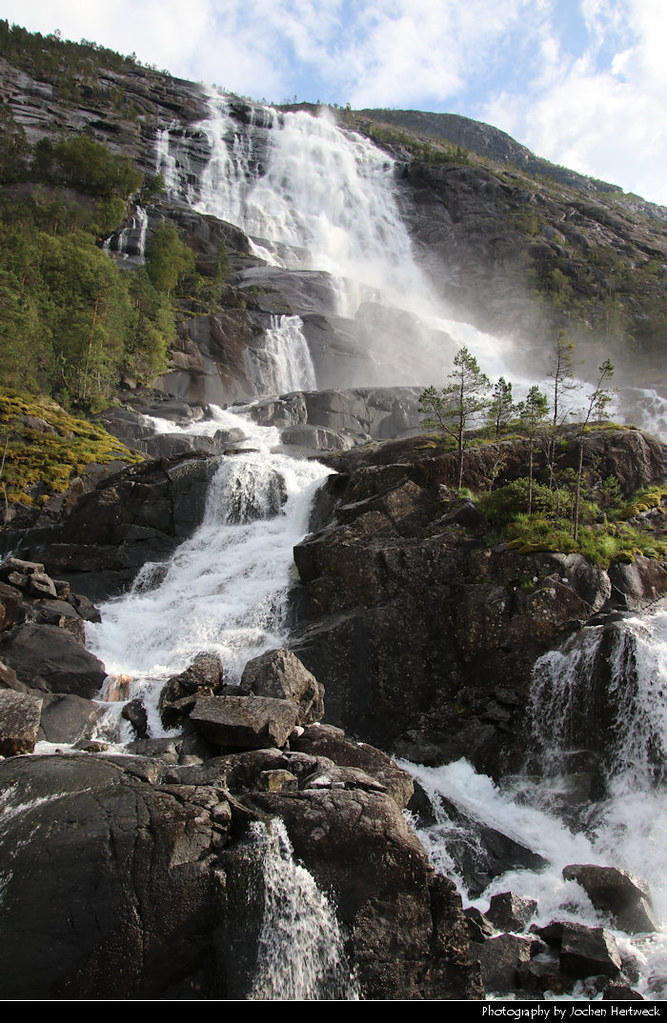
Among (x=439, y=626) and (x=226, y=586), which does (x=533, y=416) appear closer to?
(x=439, y=626)

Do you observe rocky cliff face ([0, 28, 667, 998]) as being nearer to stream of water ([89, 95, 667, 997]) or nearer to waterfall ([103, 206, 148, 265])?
stream of water ([89, 95, 667, 997])

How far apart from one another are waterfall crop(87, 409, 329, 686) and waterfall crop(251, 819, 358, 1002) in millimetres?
9334

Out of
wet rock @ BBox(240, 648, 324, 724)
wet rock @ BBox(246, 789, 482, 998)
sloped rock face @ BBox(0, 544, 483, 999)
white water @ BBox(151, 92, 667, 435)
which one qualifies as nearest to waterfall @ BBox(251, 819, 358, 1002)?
sloped rock face @ BBox(0, 544, 483, 999)

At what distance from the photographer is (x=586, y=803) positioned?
42.7 ft

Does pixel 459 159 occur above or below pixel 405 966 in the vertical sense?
above

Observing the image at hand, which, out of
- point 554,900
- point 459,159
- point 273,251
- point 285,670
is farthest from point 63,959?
point 459,159

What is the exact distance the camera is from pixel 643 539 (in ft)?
61.3

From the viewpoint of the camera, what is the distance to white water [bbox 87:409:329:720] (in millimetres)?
18438

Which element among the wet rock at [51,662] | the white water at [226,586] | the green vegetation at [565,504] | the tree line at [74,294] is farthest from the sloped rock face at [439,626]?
the tree line at [74,294]

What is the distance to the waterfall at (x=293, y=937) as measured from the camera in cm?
690

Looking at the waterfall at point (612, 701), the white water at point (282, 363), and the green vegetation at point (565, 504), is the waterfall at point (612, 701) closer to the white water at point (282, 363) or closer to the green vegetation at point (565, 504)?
the green vegetation at point (565, 504)

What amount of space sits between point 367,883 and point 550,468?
16.7m

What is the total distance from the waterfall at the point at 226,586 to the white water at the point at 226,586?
0.12 feet

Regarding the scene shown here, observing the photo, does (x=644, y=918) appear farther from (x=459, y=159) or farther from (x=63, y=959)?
(x=459, y=159)
